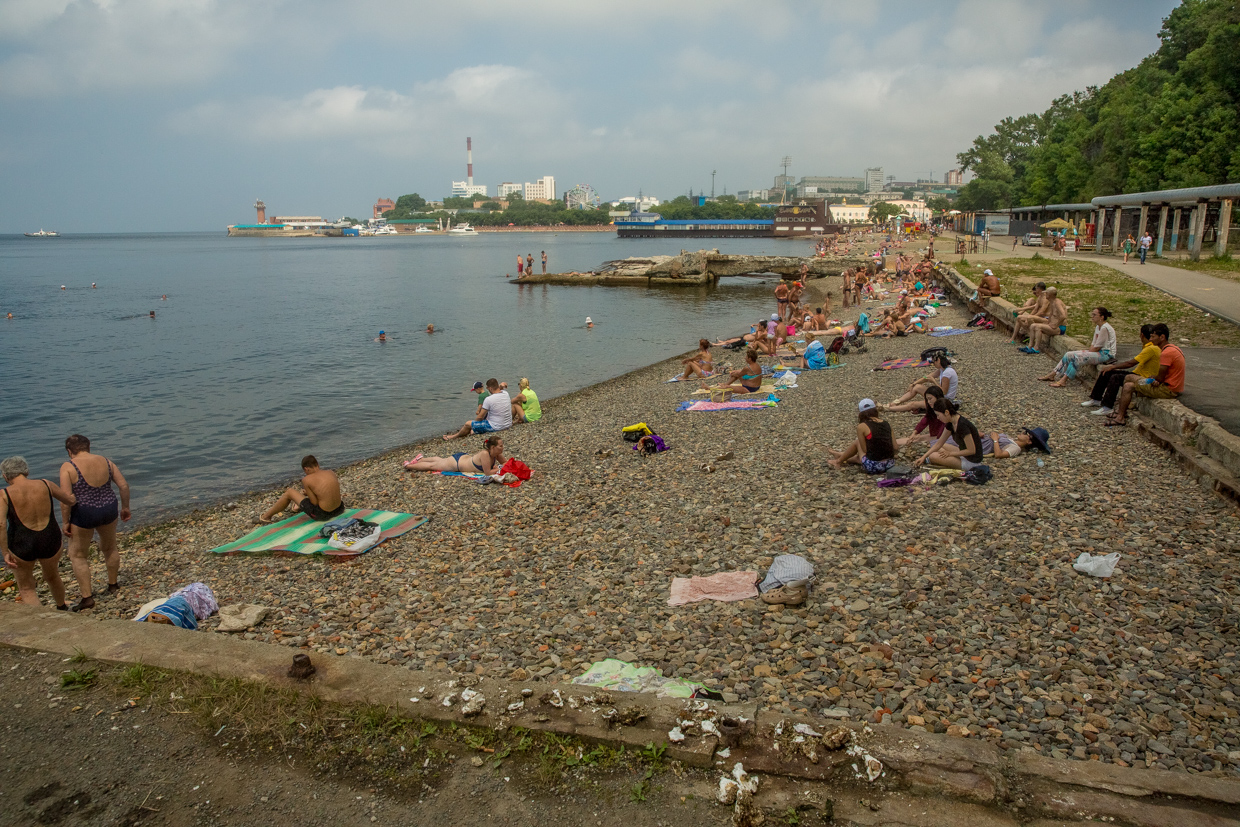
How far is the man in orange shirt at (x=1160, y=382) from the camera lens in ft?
37.0

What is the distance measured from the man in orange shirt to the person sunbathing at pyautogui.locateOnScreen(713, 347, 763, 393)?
6.85m

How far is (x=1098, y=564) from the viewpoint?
262 inches

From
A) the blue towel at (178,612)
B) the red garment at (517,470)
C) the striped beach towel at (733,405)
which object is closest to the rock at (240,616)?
the blue towel at (178,612)

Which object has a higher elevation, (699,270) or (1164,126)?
(1164,126)

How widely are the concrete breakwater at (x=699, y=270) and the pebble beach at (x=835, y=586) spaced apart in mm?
45791

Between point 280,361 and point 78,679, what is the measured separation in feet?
84.7

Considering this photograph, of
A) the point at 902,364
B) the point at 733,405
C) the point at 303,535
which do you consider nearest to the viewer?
the point at 303,535

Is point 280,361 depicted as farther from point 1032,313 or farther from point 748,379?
point 1032,313

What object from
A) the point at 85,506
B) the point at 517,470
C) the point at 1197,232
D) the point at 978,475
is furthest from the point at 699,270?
the point at 85,506

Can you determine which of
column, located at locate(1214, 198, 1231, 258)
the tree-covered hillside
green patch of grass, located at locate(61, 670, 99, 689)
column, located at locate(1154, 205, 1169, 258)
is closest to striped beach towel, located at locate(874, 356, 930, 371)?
green patch of grass, located at locate(61, 670, 99, 689)

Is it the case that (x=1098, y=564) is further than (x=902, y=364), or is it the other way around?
(x=902, y=364)

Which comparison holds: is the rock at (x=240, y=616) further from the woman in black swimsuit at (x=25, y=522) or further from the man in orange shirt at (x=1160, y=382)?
the man in orange shirt at (x=1160, y=382)

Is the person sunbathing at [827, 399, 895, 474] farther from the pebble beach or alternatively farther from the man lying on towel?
the man lying on towel

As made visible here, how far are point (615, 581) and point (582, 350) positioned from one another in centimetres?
2367
